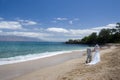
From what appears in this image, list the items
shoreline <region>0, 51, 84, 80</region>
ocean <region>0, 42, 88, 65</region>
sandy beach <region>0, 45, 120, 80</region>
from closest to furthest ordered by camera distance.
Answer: sandy beach <region>0, 45, 120, 80</region> → shoreline <region>0, 51, 84, 80</region> → ocean <region>0, 42, 88, 65</region>

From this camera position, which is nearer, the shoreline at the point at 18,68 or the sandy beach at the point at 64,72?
the sandy beach at the point at 64,72

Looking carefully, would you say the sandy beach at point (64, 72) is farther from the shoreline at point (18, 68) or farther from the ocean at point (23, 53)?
the ocean at point (23, 53)

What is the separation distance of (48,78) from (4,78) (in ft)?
8.37

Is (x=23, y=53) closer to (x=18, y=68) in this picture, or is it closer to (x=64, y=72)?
(x=18, y=68)

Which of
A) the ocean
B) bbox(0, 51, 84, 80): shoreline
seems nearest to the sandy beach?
bbox(0, 51, 84, 80): shoreline

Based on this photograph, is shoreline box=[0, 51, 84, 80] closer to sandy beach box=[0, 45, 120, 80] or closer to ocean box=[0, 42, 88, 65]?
sandy beach box=[0, 45, 120, 80]

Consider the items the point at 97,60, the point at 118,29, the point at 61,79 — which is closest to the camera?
the point at 61,79

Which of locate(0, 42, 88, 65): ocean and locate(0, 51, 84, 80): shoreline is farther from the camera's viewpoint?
locate(0, 42, 88, 65): ocean

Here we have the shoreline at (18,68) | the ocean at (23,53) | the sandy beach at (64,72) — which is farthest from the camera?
the ocean at (23,53)

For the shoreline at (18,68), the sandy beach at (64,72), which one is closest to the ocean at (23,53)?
the shoreline at (18,68)

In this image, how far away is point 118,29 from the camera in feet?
337

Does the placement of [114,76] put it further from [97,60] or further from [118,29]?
[118,29]

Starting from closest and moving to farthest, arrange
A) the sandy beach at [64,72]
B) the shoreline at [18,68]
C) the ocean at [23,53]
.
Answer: the sandy beach at [64,72], the shoreline at [18,68], the ocean at [23,53]

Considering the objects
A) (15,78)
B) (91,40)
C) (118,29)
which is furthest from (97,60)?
(91,40)
